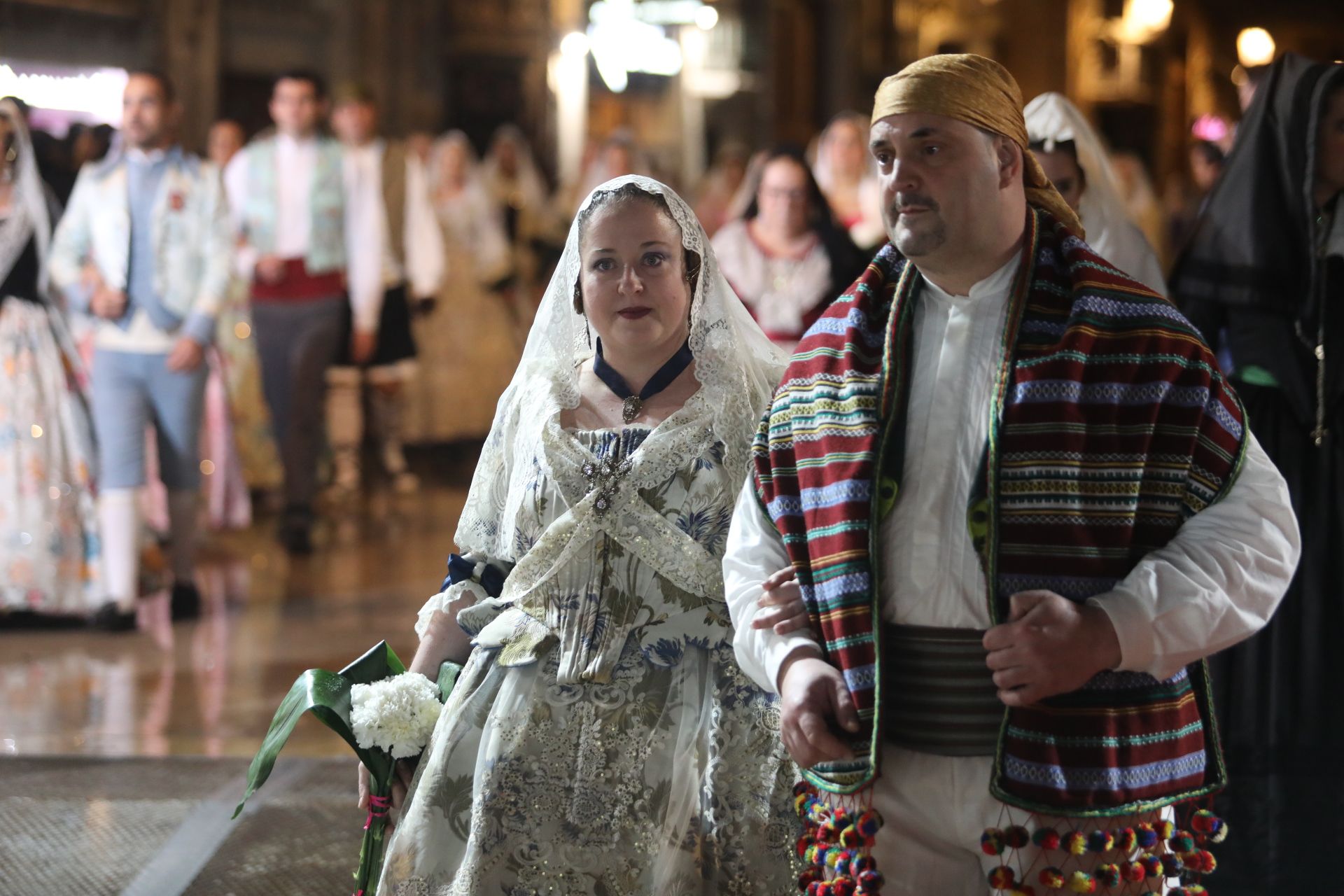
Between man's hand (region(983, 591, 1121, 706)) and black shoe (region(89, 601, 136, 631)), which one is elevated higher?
man's hand (region(983, 591, 1121, 706))

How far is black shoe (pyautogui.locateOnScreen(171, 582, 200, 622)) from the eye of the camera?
6410mm

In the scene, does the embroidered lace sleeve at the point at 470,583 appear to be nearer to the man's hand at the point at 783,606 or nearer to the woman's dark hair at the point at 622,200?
the woman's dark hair at the point at 622,200

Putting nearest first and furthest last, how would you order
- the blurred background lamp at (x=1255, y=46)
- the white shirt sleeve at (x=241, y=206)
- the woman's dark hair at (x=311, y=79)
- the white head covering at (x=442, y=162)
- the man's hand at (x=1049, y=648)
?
the man's hand at (x=1049, y=648) → the woman's dark hair at (x=311, y=79) → the white shirt sleeve at (x=241, y=206) → the white head covering at (x=442, y=162) → the blurred background lamp at (x=1255, y=46)

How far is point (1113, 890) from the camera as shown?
1.91 meters

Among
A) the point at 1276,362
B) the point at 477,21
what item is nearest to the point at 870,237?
the point at 1276,362

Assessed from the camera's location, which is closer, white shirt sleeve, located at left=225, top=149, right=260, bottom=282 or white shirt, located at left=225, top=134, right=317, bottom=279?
white shirt, located at left=225, top=134, right=317, bottom=279

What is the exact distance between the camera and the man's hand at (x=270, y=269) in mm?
7953

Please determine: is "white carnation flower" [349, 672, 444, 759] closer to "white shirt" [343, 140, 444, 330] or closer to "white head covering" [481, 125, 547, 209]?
"white shirt" [343, 140, 444, 330]

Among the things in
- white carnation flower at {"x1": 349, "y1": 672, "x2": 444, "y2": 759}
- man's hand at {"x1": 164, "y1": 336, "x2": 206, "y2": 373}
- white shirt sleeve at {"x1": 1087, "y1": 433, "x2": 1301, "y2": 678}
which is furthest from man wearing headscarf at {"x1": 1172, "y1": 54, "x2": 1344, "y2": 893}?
man's hand at {"x1": 164, "y1": 336, "x2": 206, "y2": 373}

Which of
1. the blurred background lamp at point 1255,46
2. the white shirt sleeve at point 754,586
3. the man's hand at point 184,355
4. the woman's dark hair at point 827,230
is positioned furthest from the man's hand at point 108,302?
the blurred background lamp at point 1255,46

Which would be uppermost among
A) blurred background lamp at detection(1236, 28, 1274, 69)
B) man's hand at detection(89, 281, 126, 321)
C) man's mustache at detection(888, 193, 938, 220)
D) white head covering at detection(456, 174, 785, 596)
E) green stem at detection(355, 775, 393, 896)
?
blurred background lamp at detection(1236, 28, 1274, 69)

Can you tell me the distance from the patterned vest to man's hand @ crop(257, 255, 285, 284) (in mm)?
52

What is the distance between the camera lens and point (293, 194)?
7.99 metres

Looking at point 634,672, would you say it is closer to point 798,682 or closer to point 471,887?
point 471,887
